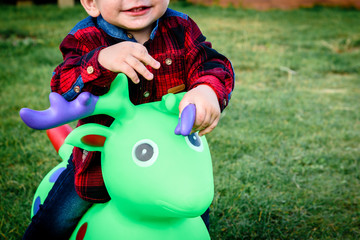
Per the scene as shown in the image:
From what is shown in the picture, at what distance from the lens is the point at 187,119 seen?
0.97 metres

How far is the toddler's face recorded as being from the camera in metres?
1.16

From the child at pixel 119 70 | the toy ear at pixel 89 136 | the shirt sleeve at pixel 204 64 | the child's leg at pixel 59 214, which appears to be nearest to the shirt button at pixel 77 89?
the child at pixel 119 70

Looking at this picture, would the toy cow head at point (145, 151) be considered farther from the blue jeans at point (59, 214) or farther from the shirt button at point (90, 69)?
the blue jeans at point (59, 214)

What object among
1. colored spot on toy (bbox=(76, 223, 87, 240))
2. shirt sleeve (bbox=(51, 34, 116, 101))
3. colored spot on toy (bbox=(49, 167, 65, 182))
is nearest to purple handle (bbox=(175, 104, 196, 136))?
shirt sleeve (bbox=(51, 34, 116, 101))

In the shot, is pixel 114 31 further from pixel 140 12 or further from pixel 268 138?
pixel 268 138

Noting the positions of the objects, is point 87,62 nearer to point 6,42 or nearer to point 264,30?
point 6,42

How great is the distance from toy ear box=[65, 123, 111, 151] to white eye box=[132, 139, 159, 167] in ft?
0.43

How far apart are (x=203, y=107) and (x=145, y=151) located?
21cm

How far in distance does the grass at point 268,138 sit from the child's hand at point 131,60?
3.50ft

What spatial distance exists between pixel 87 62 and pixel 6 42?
481cm

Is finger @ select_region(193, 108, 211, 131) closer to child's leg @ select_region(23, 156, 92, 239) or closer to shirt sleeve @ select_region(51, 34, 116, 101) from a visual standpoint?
shirt sleeve @ select_region(51, 34, 116, 101)

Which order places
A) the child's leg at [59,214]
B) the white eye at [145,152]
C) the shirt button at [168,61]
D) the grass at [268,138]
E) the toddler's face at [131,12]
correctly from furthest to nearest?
the grass at [268,138] → the child's leg at [59,214] → the shirt button at [168,61] → the toddler's face at [131,12] → the white eye at [145,152]

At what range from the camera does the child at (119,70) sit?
1085 millimetres

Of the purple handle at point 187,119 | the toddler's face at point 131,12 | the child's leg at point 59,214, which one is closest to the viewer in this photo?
the purple handle at point 187,119
